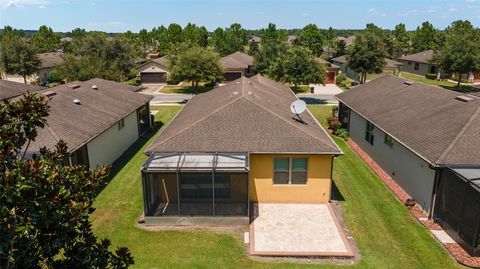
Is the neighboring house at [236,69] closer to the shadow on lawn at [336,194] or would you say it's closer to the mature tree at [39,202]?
the shadow on lawn at [336,194]

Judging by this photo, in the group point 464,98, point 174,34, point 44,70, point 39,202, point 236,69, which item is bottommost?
point 44,70

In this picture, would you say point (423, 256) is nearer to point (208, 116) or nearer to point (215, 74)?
point (208, 116)

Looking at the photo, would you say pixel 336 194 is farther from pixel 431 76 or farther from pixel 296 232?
pixel 431 76

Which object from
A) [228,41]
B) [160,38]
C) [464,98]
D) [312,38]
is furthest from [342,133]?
[160,38]

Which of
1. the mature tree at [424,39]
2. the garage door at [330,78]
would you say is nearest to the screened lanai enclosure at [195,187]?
the garage door at [330,78]

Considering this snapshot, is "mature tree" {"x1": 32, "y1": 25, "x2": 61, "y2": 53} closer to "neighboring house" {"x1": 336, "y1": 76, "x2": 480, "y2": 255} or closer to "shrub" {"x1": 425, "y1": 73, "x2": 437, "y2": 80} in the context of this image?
"shrub" {"x1": 425, "y1": 73, "x2": 437, "y2": 80}

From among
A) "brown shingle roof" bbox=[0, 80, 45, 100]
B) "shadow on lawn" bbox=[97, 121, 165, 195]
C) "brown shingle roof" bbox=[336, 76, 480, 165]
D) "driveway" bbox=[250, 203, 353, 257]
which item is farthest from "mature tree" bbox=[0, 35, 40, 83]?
"driveway" bbox=[250, 203, 353, 257]
